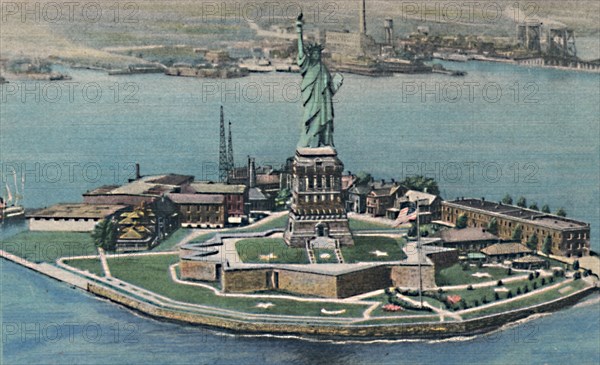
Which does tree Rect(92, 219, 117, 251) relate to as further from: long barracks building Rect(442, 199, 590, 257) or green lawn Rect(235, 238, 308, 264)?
long barracks building Rect(442, 199, 590, 257)

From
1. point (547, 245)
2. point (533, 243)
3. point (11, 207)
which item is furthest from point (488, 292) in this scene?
point (11, 207)

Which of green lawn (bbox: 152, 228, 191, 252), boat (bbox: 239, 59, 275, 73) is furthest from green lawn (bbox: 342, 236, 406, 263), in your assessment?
boat (bbox: 239, 59, 275, 73)

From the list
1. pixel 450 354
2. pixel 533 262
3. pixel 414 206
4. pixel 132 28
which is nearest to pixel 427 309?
pixel 450 354

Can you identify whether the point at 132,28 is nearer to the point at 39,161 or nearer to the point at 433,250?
the point at 39,161

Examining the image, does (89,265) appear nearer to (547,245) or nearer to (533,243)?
(533,243)

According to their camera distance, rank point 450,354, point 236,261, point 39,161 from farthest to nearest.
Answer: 1. point 39,161
2. point 236,261
3. point 450,354

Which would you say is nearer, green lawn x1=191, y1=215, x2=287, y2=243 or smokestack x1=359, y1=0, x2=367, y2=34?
green lawn x1=191, y1=215, x2=287, y2=243
